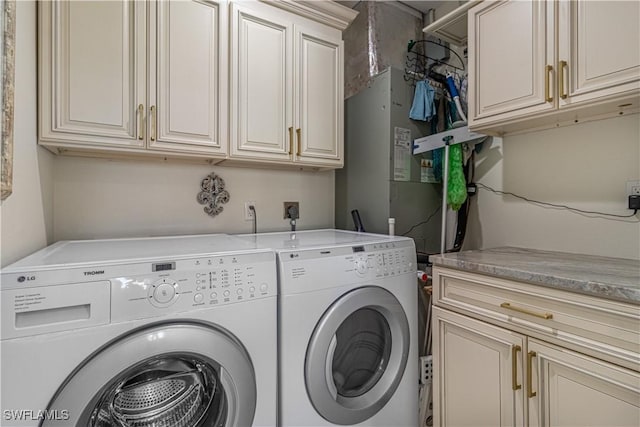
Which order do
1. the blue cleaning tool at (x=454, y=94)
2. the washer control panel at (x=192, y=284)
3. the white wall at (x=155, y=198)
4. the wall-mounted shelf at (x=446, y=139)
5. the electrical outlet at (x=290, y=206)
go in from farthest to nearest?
the electrical outlet at (x=290, y=206), the blue cleaning tool at (x=454, y=94), the wall-mounted shelf at (x=446, y=139), the white wall at (x=155, y=198), the washer control panel at (x=192, y=284)

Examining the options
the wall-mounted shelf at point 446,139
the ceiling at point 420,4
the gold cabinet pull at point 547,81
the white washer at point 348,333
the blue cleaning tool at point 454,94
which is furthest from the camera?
the ceiling at point 420,4

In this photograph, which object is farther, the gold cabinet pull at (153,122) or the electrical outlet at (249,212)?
the electrical outlet at (249,212)

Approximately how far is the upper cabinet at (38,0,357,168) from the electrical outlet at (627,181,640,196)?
53.3 inches

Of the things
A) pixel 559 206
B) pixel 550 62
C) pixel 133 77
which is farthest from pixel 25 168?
pixel 559 206

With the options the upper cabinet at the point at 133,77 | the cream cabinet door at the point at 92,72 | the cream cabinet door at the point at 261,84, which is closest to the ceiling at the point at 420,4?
the cream cabinet door at the point at 261,84

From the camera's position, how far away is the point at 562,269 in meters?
1.15

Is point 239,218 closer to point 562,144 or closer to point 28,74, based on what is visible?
point 28,74

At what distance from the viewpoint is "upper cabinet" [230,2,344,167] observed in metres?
1.62

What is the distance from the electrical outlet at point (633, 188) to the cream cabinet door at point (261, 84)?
1566 millimetres

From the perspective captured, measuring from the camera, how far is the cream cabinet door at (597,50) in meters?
1.12

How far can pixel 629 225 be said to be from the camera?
4.42ft

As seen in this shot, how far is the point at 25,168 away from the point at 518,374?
1866 millimetres

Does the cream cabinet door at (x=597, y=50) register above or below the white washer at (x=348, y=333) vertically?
above

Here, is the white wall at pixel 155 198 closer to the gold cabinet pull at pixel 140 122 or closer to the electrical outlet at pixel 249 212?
the electrical outlet at pixel 249 212
